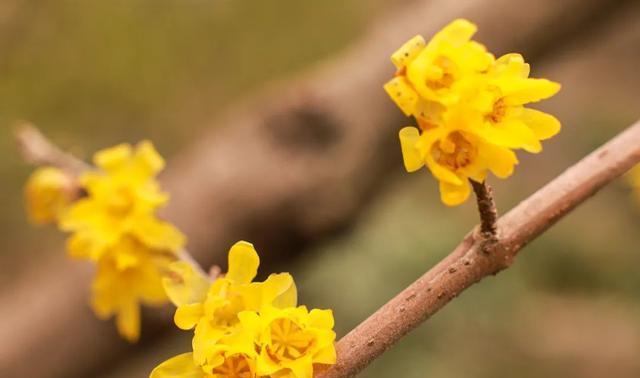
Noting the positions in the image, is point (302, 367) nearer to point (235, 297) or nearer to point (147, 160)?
point (235, 297)

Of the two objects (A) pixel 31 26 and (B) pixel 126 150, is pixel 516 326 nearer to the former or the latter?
(A) pixel 31 26

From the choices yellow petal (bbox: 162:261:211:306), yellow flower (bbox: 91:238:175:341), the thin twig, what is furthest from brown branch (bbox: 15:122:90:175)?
yellow petal (bbox: 162:261:211:306)

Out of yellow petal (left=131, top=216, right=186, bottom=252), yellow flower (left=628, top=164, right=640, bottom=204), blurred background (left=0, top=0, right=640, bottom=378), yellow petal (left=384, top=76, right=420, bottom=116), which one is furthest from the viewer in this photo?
blurred background (left=0, top=0, right=640, bottom=378)

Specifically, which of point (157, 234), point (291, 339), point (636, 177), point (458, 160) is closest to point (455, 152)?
point (458, 160)

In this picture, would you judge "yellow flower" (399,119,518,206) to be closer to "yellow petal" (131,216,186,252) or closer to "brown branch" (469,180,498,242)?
"brown branch" (469,180,498,242)

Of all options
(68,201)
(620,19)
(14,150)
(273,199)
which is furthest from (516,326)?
(68,201)
